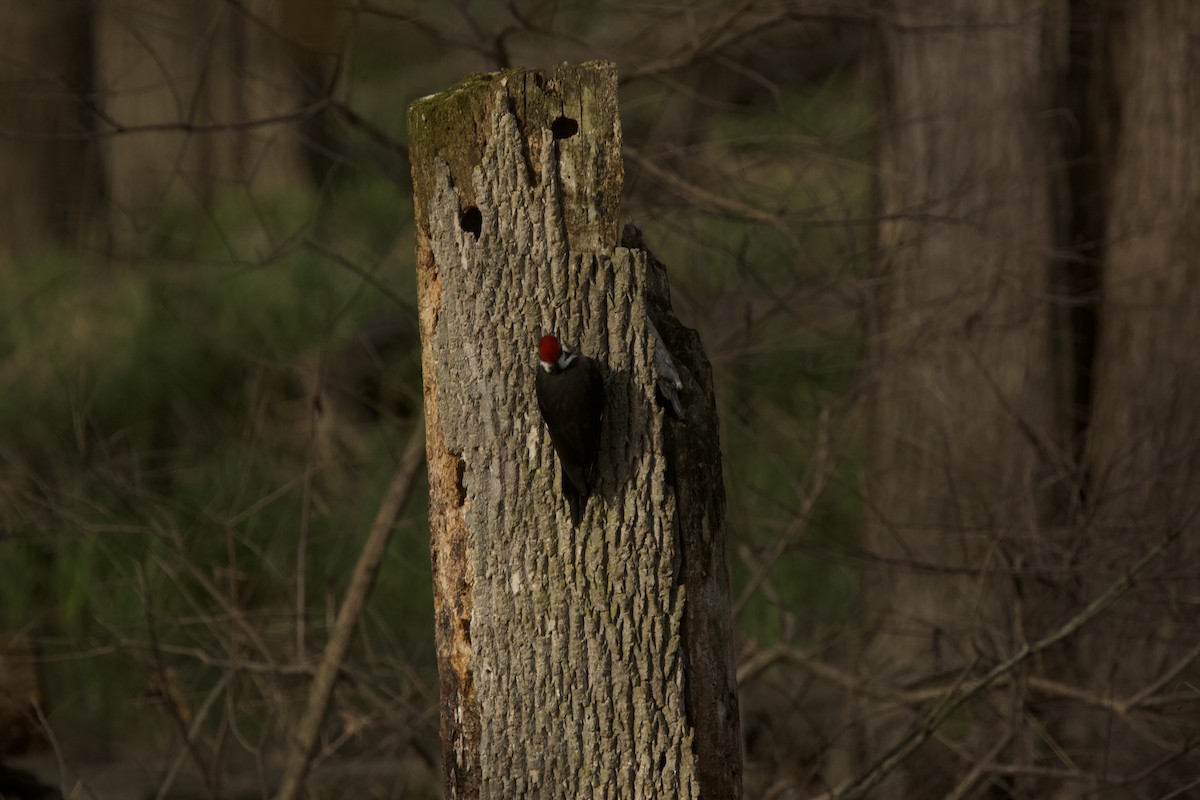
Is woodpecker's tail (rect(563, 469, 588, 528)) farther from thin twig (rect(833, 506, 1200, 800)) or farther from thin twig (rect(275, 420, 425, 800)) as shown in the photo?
thin twig (rect(275, 420, 425, 800))

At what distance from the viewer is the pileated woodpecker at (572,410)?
2650mm

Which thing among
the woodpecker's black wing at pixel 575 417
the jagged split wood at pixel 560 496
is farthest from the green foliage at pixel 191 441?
the woodpecker's black wing at pixel 575 417

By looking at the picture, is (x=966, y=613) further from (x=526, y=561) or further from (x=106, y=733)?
(x=106, y=733)

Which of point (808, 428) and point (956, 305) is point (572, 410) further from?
point (808, 428)

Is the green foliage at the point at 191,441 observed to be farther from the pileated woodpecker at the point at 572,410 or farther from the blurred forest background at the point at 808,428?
the pileated woodpecker at the point at 572,410

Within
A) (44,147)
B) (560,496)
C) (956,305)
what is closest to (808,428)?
(956,305)

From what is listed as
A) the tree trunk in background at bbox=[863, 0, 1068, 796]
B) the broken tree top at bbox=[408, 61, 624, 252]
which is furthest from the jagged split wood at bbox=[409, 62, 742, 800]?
the tree trunk in background at bbox=[863, 0, 1068, 796]

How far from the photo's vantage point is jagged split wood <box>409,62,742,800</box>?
9.27ft

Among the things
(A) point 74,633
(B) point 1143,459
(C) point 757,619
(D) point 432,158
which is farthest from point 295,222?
(D) point 432,158

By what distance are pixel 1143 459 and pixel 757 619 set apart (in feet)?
8.63

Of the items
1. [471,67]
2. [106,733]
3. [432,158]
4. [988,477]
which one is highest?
[471,67]

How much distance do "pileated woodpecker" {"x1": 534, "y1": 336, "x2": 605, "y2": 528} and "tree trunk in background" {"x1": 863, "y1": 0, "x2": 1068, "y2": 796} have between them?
3.06m

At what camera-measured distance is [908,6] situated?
212 inches

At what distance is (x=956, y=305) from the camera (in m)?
6.15
